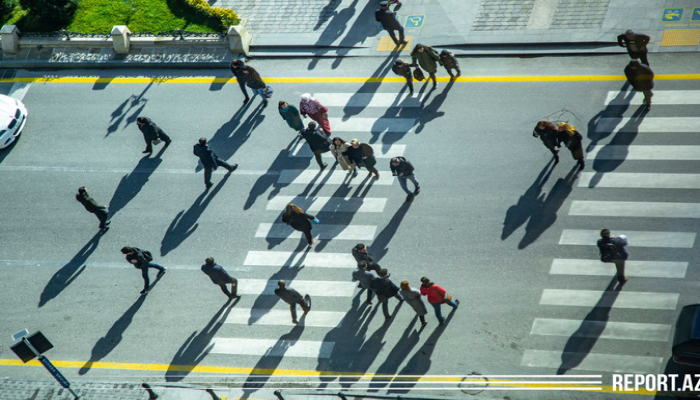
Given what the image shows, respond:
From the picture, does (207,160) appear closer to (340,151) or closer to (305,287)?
(340,151)

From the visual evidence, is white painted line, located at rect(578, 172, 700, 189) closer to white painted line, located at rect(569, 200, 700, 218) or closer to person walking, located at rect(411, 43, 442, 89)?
white painted line, located at rect(569, 200, 700, 218)

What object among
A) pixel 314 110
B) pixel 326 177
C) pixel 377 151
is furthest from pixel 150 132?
pixel 377 151

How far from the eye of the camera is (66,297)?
57.2ft

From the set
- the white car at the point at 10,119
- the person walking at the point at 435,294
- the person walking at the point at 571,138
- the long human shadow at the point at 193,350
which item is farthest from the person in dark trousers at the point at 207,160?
the person walking at the point at 571,138

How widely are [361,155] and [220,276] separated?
15.3 ft

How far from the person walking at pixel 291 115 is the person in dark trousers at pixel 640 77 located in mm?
8536

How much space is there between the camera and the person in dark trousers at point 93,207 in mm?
17766

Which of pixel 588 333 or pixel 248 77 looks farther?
pixel 248 77

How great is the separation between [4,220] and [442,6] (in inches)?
580

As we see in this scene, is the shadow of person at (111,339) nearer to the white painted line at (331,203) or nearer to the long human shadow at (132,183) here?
the long human shadow at (132,183)

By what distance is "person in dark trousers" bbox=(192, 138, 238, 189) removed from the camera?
18.1 metres

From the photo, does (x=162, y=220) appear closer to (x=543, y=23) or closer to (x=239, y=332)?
(x=239, y=332)

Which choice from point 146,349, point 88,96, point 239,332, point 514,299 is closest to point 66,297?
point 146,349

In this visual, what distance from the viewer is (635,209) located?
15883 millimetres
